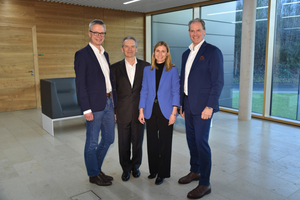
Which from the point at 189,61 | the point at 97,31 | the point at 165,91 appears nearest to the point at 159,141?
the point at 165,91

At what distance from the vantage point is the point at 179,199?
2.48 meters

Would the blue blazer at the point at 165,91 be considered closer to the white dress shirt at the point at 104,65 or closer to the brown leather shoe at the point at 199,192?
the white dress shirt at the point at 104,65

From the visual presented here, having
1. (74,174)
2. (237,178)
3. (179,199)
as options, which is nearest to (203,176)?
(179,199)

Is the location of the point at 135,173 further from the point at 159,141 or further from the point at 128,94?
the point at 128,94

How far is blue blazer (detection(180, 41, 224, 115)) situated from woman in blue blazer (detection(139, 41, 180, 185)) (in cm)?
18

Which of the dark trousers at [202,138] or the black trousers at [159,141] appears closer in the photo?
the dark trousers at [202,138]

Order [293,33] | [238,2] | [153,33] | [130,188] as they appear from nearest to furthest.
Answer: [130,188] → [293,33] → [238,2] → [153,33]

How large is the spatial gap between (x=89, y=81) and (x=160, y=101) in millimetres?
729

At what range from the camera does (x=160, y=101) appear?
8.32ft

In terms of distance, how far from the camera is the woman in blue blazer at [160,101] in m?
2.53

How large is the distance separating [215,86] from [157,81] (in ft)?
1.89

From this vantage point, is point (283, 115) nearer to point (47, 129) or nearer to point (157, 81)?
point (157, 81)

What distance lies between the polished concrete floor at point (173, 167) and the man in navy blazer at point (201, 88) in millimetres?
424

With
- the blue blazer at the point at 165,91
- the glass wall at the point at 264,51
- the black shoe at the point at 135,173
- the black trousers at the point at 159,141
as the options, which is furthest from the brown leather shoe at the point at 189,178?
the glass wall at the point at 264,51
